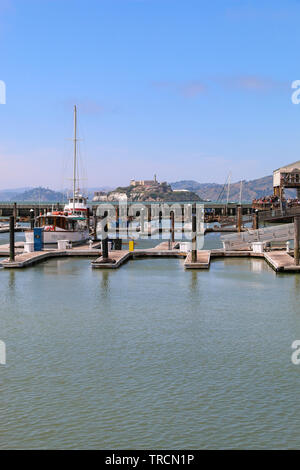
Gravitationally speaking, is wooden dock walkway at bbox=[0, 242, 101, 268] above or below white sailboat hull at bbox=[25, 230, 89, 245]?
below

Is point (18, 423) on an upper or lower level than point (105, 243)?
lower

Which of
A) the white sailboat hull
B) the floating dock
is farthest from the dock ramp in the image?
the white sailboat hull

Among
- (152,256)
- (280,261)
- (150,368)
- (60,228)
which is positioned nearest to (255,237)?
(280,261)

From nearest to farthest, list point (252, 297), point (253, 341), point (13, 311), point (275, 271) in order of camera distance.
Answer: point (253, 341) → point (13, 311) → point (252, 297) → point (275, 271)

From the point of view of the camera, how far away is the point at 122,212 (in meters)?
152

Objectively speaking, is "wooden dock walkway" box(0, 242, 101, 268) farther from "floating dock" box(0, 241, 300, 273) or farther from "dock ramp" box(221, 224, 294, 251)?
"dock ramp" box(221, 224, 294, 251)

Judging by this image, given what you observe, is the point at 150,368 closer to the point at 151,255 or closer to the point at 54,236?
the point at 151,255

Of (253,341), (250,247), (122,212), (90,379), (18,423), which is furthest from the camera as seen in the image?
(122,212)

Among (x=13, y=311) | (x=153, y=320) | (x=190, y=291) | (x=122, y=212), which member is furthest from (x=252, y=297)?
(x=122, y=212)

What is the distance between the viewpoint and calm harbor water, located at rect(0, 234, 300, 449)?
14070mm

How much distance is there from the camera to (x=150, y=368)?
1866cm

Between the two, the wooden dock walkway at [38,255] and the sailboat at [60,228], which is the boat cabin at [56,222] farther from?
the wooden dock walkway at [38,255]

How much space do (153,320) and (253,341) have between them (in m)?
5.39
